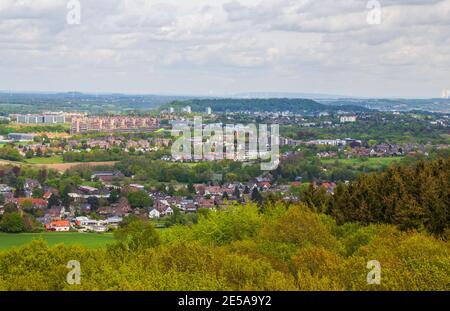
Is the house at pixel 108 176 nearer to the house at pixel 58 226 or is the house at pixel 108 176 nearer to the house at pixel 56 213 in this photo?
the house at pixel 56 213

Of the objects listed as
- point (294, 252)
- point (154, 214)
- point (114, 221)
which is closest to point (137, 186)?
point (154, 214)

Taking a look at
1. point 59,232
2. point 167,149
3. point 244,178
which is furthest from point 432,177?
point 167,149

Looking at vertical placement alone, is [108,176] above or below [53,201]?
below

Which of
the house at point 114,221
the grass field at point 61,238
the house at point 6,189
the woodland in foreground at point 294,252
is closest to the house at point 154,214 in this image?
the house at point 114,221

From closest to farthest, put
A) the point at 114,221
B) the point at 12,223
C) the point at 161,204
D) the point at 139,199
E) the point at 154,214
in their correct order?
the point at 12,223, the point at 114,221, the point at 154,214, the point at 161,204, the point at 139,199

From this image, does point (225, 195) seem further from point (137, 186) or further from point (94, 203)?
point (94, 203)
